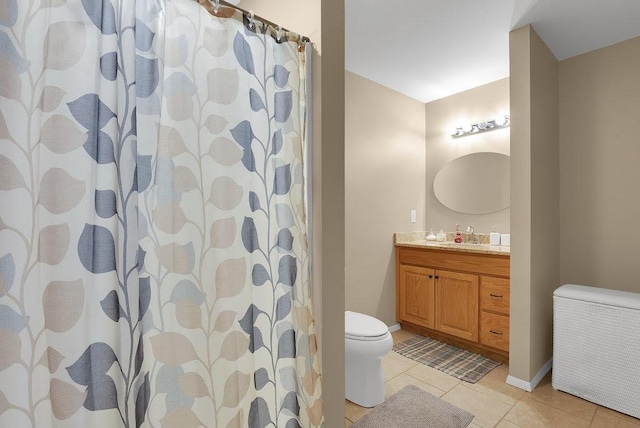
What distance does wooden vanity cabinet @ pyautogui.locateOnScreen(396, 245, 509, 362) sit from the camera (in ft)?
8.43

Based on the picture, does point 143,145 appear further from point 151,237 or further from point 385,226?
point 385,226

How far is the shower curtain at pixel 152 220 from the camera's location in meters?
0.78

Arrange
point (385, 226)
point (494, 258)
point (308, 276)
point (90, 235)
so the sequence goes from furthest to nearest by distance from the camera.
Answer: point (385, 226) → point (494, 258) → point (308, 276) → point (90, 235)

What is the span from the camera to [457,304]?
2832 millimetres

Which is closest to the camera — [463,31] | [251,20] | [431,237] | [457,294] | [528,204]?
[251,20]

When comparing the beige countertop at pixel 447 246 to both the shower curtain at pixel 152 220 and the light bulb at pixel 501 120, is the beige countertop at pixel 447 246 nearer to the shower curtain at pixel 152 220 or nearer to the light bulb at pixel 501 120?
the light bulb at pixel 501 120

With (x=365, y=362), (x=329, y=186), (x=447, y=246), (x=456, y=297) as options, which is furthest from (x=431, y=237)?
(x=329, y=186)

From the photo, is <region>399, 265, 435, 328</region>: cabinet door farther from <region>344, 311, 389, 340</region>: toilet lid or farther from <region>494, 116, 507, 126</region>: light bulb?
<region>494, 116, 507, 126</region>: light bulb

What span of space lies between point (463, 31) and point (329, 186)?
6.06 ft

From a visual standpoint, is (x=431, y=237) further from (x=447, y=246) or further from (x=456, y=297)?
(x=456, y=297)

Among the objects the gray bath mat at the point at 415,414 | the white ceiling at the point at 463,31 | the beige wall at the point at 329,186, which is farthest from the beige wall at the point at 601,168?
the beige wall at the point at 329,186

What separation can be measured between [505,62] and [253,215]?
9.20ft

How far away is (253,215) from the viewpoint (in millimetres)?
1211

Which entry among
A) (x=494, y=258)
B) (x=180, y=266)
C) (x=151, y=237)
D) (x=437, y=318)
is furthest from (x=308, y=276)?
(x=437, y=318)
